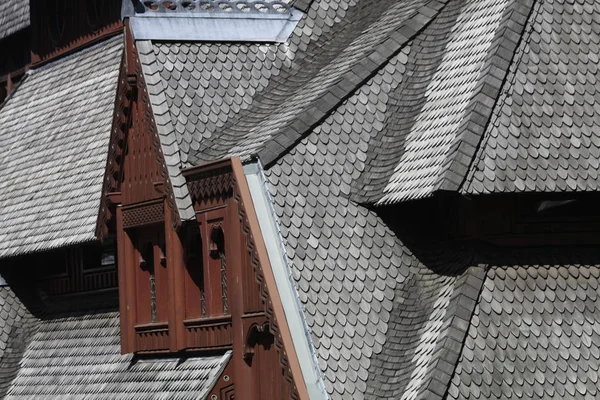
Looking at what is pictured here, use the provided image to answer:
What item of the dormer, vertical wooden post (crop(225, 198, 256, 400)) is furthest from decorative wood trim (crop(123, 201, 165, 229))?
vertical wooden post (crop(225, 198, 256, 400))

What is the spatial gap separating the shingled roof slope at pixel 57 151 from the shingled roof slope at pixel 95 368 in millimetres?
1441

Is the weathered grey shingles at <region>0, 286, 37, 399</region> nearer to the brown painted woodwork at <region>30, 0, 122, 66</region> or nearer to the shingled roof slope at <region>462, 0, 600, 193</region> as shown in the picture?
the brown painted woodwork at <region>30, 0, 122, 66</region>

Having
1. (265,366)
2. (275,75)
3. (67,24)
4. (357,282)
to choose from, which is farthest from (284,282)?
(67,24)

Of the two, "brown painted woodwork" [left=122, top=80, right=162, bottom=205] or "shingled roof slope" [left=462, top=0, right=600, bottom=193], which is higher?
"shingled roof slope" [left=462, top=0, right=600, bottom=193]

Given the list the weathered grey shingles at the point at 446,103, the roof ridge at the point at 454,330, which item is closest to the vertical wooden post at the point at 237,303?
the weathered grey shingles at the point at 446,103

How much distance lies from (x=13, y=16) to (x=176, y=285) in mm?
15772

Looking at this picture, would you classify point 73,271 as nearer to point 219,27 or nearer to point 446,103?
point 219,27

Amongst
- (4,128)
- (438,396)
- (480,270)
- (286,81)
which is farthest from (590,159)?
(4,128)

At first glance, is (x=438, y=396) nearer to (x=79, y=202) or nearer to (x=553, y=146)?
(x=553, y=146)

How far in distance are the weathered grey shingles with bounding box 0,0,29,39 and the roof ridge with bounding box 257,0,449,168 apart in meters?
14.6

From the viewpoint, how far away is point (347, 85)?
2248 cm

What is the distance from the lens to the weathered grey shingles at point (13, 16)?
120 feet

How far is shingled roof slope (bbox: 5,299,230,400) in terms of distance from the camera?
2300 cm

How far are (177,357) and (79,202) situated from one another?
581 centimetres
